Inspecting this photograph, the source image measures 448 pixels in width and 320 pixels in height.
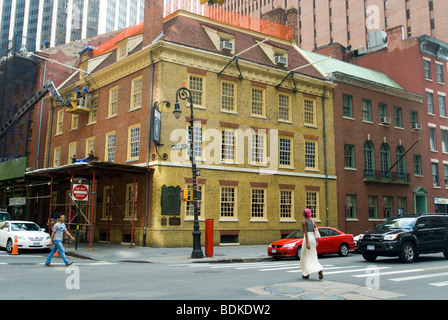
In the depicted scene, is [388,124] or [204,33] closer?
[204,33]

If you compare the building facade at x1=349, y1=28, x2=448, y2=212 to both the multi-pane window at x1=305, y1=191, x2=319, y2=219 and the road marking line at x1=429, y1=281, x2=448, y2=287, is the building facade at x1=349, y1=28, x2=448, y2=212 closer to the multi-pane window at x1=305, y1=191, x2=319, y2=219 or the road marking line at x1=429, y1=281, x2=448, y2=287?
the multi-pane window at x1=305, y1=191, x2=319, y2=219

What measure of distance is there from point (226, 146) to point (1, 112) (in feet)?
97.0

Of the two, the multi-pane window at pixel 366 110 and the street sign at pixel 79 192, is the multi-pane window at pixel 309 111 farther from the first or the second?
the street sign at pixel 79 192

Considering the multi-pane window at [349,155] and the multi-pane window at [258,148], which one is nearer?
the multi-pane window at [258,148]

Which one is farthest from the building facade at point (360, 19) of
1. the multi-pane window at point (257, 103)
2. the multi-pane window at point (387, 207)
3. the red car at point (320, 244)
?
the red car at point (320, 244)

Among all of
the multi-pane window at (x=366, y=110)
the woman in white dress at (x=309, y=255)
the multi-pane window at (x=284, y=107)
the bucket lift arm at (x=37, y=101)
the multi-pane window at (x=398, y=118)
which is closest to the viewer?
the woman in white dress at (x=309, y=255)

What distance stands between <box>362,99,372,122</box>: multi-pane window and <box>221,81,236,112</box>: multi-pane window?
498 inches

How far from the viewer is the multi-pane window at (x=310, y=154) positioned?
96.8 feet

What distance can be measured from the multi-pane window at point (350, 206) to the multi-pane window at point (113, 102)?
1802 centimetres

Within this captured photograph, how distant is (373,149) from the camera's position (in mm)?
33531

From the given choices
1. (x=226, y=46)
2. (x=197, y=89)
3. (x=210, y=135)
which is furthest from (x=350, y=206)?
(x=226, y=46)

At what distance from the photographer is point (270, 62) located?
96.0 feet

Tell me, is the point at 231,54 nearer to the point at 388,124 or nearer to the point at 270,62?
the point at 270,62

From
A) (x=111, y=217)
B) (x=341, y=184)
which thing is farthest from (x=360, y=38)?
(x=111, y=217)
